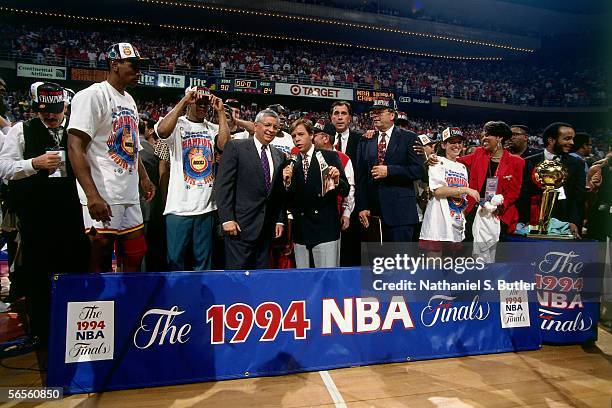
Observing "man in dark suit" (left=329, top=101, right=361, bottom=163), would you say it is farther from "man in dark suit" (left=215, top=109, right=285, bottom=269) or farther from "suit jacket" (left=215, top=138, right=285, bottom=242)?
"suit jacket" (left=215, top=138, right=285, bottom=242)

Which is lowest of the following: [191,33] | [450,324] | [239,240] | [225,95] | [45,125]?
[450,324]

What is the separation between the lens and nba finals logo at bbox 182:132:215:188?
11.1ft

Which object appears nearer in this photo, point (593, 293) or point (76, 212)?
point (76, 212)

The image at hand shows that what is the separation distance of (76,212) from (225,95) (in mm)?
17819

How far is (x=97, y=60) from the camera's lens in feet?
60.9

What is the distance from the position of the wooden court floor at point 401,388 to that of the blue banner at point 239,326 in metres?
0.09

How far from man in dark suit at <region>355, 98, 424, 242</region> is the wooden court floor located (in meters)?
1.24

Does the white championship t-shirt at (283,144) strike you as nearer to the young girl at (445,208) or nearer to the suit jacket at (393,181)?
the suit jacket at (393,181)

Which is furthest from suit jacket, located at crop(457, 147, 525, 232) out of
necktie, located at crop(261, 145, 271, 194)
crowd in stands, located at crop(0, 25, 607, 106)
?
crowd in stands, located at crop(0, 25, 607, 106)

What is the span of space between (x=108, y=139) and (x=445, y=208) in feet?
9.82

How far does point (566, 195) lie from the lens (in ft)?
14.4

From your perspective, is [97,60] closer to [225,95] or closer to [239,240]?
[225,95]

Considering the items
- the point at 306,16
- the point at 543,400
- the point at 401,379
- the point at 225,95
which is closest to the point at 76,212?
the point at 401,379

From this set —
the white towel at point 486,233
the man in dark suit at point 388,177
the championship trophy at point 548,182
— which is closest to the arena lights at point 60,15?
the man in dark suit at point 388,177
